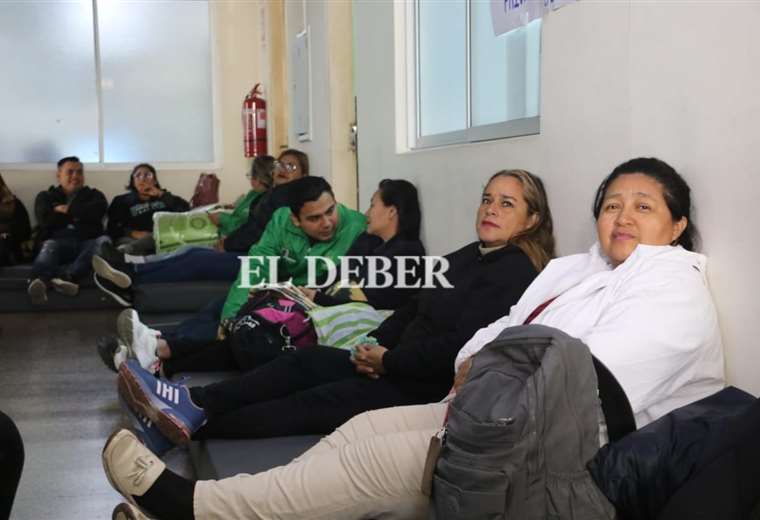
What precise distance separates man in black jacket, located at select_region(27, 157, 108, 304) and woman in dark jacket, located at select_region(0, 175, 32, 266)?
0.15 meters

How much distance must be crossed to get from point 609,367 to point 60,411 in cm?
275

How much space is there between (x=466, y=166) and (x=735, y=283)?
5.18 ft

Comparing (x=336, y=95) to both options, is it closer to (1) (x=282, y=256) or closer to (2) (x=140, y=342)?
(1) (x=282, y=256)

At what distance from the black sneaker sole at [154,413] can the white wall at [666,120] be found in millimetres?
1287

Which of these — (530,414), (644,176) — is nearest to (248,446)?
(530,414)

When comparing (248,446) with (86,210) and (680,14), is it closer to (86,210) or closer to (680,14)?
(680,14)

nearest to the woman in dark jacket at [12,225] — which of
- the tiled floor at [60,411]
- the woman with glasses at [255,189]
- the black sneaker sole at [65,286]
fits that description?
the black sneaker sole at [65,286]

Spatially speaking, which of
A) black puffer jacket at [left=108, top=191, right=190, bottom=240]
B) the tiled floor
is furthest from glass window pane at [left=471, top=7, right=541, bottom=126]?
black puffer jacket at [left=108, top=191, right=190, bottom=240]

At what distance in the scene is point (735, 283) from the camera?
70.4 inches

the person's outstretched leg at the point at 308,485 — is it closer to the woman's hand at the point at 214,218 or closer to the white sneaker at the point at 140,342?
the white sneaker at the point at 140,342

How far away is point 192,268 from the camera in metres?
5.27

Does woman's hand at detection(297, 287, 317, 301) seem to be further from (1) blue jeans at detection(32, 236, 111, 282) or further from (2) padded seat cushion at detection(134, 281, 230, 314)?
(1) blue jeans at detection(32, 236, 111, 282)

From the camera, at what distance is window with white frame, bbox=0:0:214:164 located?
7.61m

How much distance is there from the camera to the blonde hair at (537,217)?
255 cm
